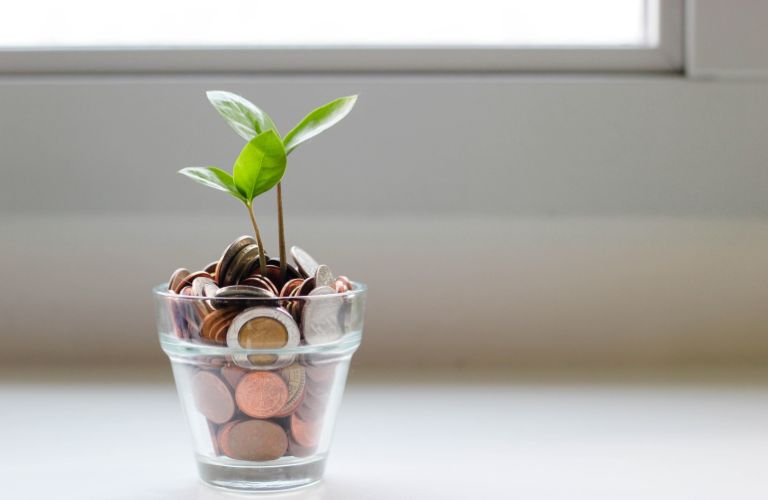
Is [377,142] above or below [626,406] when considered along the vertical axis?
above

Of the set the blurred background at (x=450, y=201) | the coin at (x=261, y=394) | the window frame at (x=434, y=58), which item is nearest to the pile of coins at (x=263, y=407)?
the coin at (x=261, y=394)

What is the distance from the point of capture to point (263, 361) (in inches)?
23.4

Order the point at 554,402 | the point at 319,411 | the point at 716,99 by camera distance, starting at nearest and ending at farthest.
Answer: the point at 319,411
the point at 554,402
the point at 716,99

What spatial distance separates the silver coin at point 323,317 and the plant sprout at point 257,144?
0.06 m

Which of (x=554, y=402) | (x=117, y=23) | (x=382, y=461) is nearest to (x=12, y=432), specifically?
(x=382, y=461)

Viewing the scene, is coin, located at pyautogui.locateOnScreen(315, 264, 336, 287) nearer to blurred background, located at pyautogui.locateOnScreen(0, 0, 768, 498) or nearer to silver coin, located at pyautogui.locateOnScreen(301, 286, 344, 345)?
silver coin, located at pyautogui.locateOnScreen(301, 286, 344, 345)

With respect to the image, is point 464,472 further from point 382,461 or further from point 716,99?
point 716,99

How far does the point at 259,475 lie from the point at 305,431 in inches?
1.5

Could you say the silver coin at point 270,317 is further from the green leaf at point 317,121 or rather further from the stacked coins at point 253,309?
the green leaf at point 317,121

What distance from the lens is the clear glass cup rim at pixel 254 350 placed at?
1.94 ft

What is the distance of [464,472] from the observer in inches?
26.7

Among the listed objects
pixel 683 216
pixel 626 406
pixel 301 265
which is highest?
pixel 301 265

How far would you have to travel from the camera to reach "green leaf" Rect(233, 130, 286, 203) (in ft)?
1.95

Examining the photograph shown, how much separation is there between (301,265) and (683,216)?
577mm
